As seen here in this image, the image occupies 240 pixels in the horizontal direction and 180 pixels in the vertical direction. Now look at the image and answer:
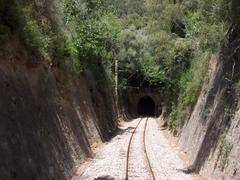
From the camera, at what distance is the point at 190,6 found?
118ft

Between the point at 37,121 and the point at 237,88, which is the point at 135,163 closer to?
the point at 237,88

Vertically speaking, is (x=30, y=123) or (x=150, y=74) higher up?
(x=30, y=123)

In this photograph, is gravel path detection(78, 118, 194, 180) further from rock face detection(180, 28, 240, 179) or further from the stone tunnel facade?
the stone tunnel facade

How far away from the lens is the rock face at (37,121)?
35.4 ft

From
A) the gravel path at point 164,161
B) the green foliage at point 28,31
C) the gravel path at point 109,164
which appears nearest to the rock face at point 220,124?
the gravel path at point 164,161

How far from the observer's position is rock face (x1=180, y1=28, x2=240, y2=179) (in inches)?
546

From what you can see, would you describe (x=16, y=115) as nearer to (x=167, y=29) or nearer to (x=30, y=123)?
(x=30, y=123)

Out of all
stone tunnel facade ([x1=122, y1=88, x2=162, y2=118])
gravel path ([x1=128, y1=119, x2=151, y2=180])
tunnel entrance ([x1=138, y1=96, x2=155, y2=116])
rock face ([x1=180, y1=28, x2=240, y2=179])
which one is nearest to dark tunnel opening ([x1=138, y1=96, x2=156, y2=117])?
tunnel entrance ([x1=138, y1=96, x2=155, y2=116])

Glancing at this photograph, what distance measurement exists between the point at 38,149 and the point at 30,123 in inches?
28.6

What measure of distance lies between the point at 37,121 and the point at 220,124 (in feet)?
21.1

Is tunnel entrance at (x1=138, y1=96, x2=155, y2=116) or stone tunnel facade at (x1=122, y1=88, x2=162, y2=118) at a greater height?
stone tunnel facade at (x1=122, y1=88, x2=162, y2=118)

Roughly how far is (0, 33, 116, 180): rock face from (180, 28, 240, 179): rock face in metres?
4.64

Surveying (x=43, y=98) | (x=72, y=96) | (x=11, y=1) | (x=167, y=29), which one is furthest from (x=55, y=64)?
(x=167, y=29)

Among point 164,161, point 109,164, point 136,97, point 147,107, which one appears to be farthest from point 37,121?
point 147,107
